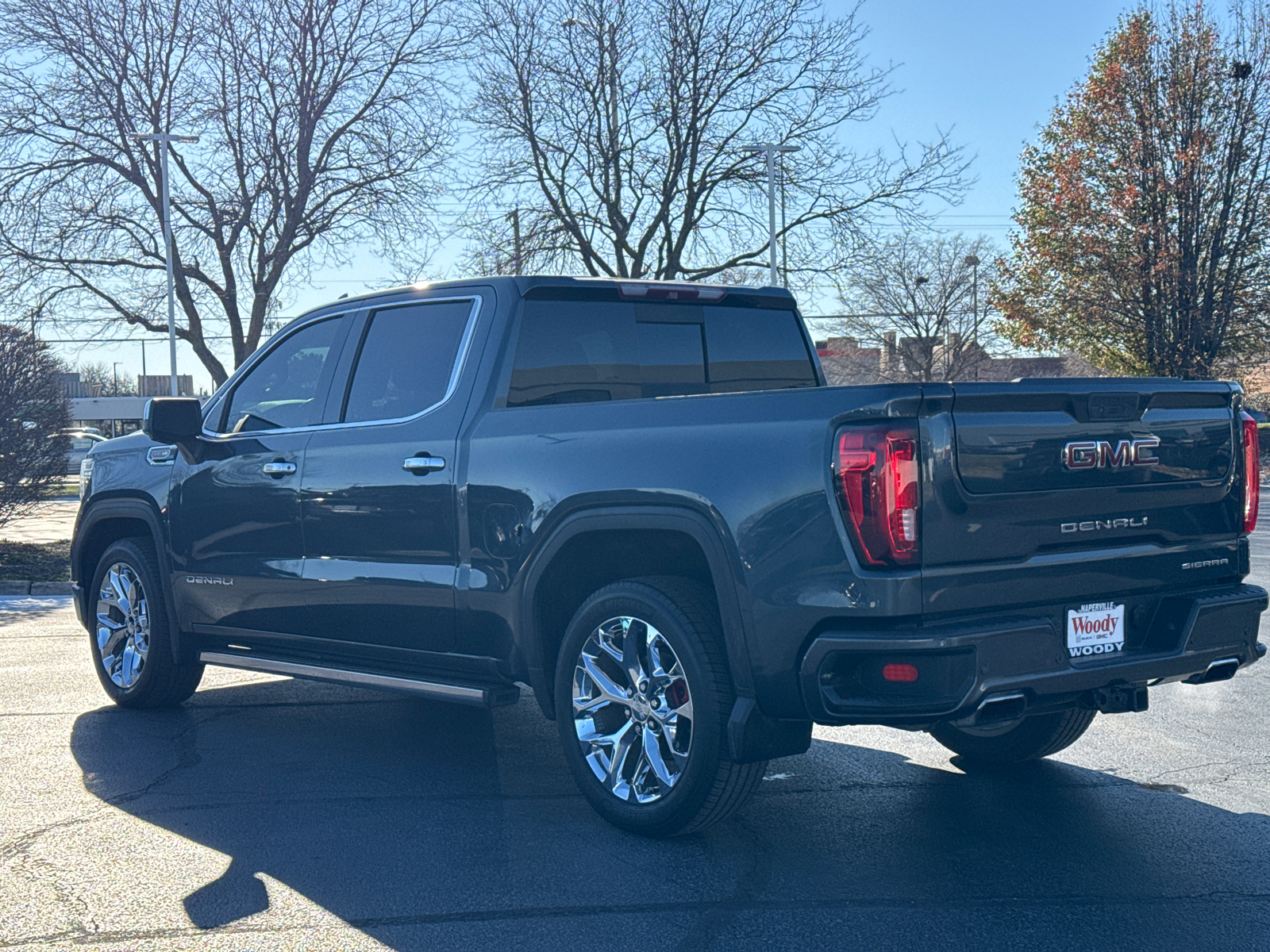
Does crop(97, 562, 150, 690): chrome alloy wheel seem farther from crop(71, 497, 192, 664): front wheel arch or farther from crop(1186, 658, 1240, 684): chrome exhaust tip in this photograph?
crop(1186, 658, 1240, 684): chrome exhaust tip

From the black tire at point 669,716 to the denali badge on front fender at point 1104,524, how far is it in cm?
116

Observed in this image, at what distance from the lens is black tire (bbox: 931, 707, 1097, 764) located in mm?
5355

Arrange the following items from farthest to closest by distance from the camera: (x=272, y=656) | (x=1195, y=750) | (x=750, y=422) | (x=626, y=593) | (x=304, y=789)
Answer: (x=272, y=656)
(x=1195, y=750)
(x=304, y=789)
(x=626, y=593)
(x=750, y=422)

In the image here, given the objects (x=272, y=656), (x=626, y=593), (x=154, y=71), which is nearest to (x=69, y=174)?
(x=154, y=71)

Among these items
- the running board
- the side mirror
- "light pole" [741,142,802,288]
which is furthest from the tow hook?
"light pole" [741,142,802,288]

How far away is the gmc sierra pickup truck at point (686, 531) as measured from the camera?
3.97 meters

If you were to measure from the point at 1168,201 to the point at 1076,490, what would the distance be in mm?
27663

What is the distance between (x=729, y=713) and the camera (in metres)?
4.36

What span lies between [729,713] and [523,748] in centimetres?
200

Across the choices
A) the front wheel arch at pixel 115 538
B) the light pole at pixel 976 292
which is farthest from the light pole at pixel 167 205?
the light pole at pixel 976 292

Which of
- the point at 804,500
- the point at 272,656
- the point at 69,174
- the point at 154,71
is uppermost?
the point at 154,71

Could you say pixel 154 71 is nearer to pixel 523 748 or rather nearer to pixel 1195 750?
pixel 523 748

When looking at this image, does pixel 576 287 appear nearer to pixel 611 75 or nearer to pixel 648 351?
pixel 648 351

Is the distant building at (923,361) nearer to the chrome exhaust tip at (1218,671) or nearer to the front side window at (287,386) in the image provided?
the front side window at (287,386)
